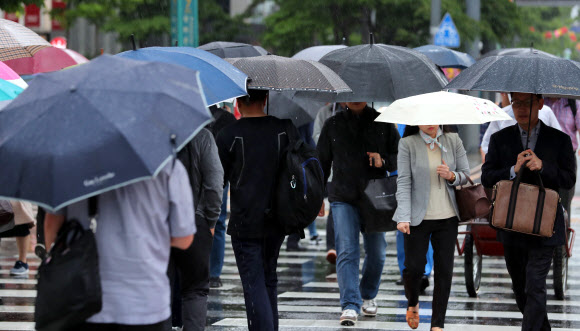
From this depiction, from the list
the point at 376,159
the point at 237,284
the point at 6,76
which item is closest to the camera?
the point at 6,76

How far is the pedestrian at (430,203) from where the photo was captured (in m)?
7.22

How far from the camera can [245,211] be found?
255 inches

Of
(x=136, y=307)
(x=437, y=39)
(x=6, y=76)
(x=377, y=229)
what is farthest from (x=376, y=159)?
(x=437, y=39)

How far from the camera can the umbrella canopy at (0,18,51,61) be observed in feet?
29.6

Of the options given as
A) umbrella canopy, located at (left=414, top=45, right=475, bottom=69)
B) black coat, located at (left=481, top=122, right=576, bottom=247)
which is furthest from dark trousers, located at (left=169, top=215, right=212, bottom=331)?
umbrella canopy, located at (left=414, top=45, right=475, bottom=69)

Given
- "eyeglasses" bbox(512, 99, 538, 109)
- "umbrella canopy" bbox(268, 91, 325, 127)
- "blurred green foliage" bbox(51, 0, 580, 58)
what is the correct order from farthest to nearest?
1. "blurred green foliage" bbox(51, 0, 580, 58)
2. "umbrella canopy" bbox(268, 91, 325, 127)
3. "eyeglasses" bbox(512, 99, 538, 109)

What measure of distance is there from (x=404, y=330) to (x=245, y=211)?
2.17 m

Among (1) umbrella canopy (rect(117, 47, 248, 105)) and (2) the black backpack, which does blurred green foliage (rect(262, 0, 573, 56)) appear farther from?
(2) the black backpack

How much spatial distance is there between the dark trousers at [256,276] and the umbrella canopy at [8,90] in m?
1.75

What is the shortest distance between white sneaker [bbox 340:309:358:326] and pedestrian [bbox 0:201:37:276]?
11.1 ft

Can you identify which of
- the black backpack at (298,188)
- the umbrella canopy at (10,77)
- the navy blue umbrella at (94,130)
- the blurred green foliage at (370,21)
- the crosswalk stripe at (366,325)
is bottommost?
the crosswalk stripe at (366,325)

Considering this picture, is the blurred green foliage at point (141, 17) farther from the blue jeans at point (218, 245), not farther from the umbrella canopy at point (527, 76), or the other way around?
the umbrella canopy at point (527, 76)

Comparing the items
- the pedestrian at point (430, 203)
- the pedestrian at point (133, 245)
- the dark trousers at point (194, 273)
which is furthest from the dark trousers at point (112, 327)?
the pedestrian at point (430, 203)

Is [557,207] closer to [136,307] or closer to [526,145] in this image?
[526,145]
